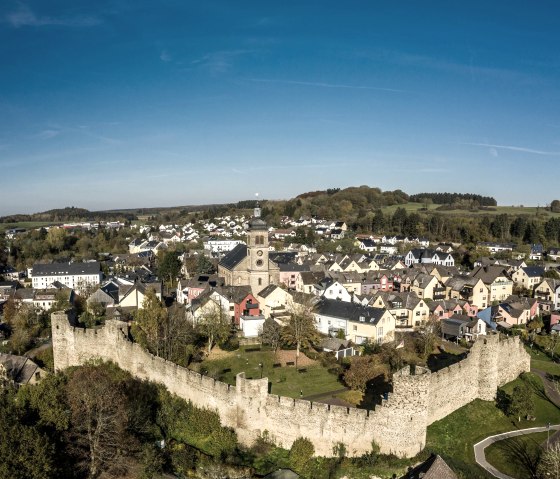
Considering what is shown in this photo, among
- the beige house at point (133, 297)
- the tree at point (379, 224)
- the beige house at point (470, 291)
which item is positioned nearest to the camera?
the beige house at point (133, 297)

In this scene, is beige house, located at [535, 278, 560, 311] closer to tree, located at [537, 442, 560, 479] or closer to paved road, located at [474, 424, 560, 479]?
→ paved road, located at [474, 424, 560, 479]

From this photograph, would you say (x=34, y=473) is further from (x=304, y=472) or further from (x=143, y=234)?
(x=143, y=234)

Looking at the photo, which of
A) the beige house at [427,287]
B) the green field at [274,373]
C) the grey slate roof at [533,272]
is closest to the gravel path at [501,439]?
the green field at [274,373]

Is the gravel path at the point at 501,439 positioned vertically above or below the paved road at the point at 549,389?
above

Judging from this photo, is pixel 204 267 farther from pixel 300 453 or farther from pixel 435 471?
pixel 435 471

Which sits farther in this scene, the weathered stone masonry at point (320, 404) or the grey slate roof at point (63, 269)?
the grey slate roof at point (63, 269)

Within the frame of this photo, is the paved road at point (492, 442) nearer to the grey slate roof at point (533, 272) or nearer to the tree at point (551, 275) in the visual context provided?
the grey slate roof at point (533, 272)

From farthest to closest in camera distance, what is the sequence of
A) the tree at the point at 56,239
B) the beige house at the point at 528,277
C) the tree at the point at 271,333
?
1. the tree at the point at 56,239
2. the beige house at the point at 528,277
3. the tree at the point at 271,333
